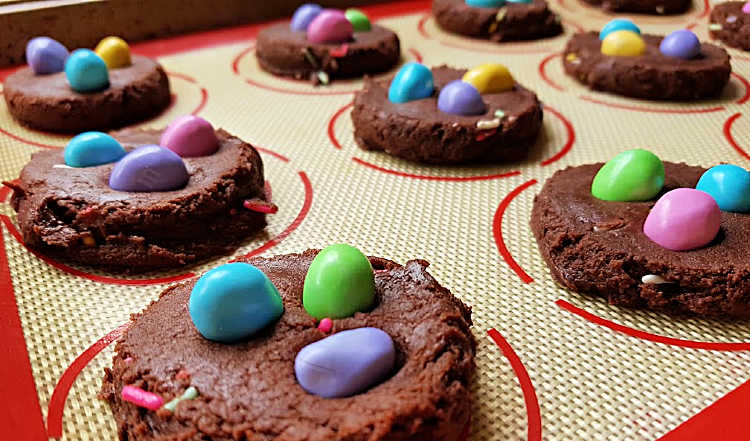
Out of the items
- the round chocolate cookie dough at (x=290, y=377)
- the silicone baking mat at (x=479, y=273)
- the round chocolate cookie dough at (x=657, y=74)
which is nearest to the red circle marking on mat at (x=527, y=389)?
the silicone baking mat at (x=479, y=273)

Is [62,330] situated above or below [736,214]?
below

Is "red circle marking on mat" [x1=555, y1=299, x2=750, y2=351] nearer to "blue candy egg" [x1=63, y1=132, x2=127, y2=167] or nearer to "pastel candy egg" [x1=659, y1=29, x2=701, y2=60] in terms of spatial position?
"blue candy egg" [x1=63, y1=132, x2=127, y2=167]

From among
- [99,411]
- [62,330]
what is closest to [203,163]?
[62,330]

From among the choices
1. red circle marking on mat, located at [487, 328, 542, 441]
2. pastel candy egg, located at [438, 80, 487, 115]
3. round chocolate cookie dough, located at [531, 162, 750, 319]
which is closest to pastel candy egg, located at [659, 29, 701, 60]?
pastel candy egg, located at [438, 80, 487, 115]

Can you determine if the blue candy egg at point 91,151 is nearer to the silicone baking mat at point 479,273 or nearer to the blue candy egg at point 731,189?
the silicone baking mat at point 479,273

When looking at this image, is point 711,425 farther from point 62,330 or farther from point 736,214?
point 62,330
